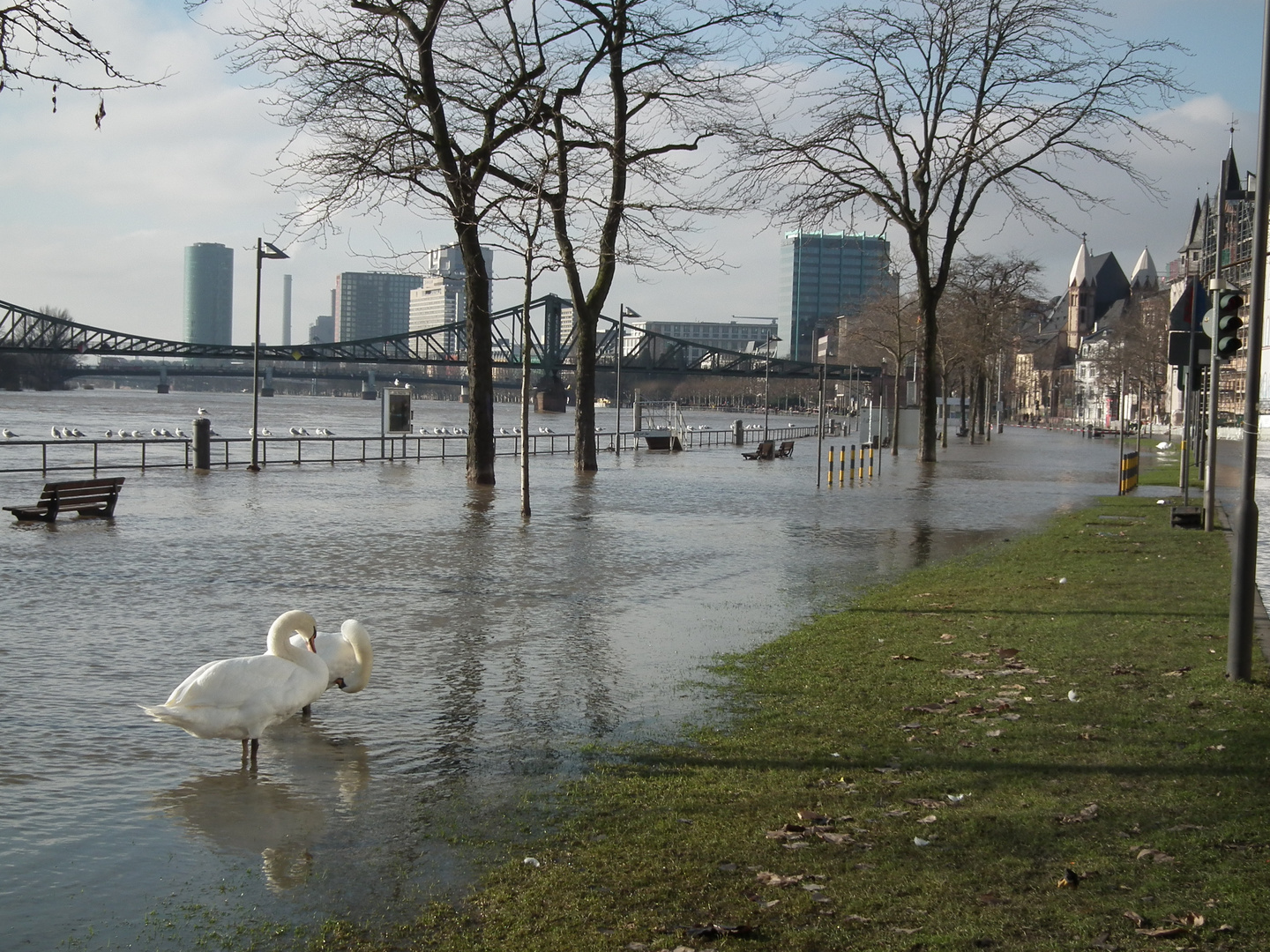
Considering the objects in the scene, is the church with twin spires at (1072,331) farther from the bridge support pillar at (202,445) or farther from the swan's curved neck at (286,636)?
the swan's curved neck at (286,636)

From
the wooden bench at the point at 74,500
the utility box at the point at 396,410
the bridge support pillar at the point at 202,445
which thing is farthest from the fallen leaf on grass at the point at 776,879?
the utility box at the point at 396,410

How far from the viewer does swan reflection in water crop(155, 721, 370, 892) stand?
5430 millimetres

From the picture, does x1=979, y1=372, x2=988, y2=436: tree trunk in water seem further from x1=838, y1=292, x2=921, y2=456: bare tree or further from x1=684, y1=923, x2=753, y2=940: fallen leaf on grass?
x1=684, y1=923, x2=753, y2=940: fallen leaf on grass

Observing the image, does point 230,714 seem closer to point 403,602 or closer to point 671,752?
point 671,752

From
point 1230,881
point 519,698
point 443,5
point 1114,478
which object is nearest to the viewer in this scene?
point 1230,881

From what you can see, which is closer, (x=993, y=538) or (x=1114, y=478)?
(x=993, y=538)

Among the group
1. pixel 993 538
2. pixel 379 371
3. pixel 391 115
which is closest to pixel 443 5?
pixel 391 115

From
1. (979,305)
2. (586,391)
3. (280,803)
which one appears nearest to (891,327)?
(979,305)

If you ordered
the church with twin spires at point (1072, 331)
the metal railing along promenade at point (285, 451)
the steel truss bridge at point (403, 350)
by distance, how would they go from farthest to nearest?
1. the church with twin spires at point (1072, 331)
2. the steel truss bridge at point (403, 350)
3. the metal railing along promenade at point (285, 451)

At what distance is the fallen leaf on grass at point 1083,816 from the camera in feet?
18.0

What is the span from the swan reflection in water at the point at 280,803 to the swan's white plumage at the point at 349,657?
0.63m

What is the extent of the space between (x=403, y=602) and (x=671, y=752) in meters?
5.81

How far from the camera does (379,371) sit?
448 ft

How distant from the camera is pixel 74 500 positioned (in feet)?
61.5
